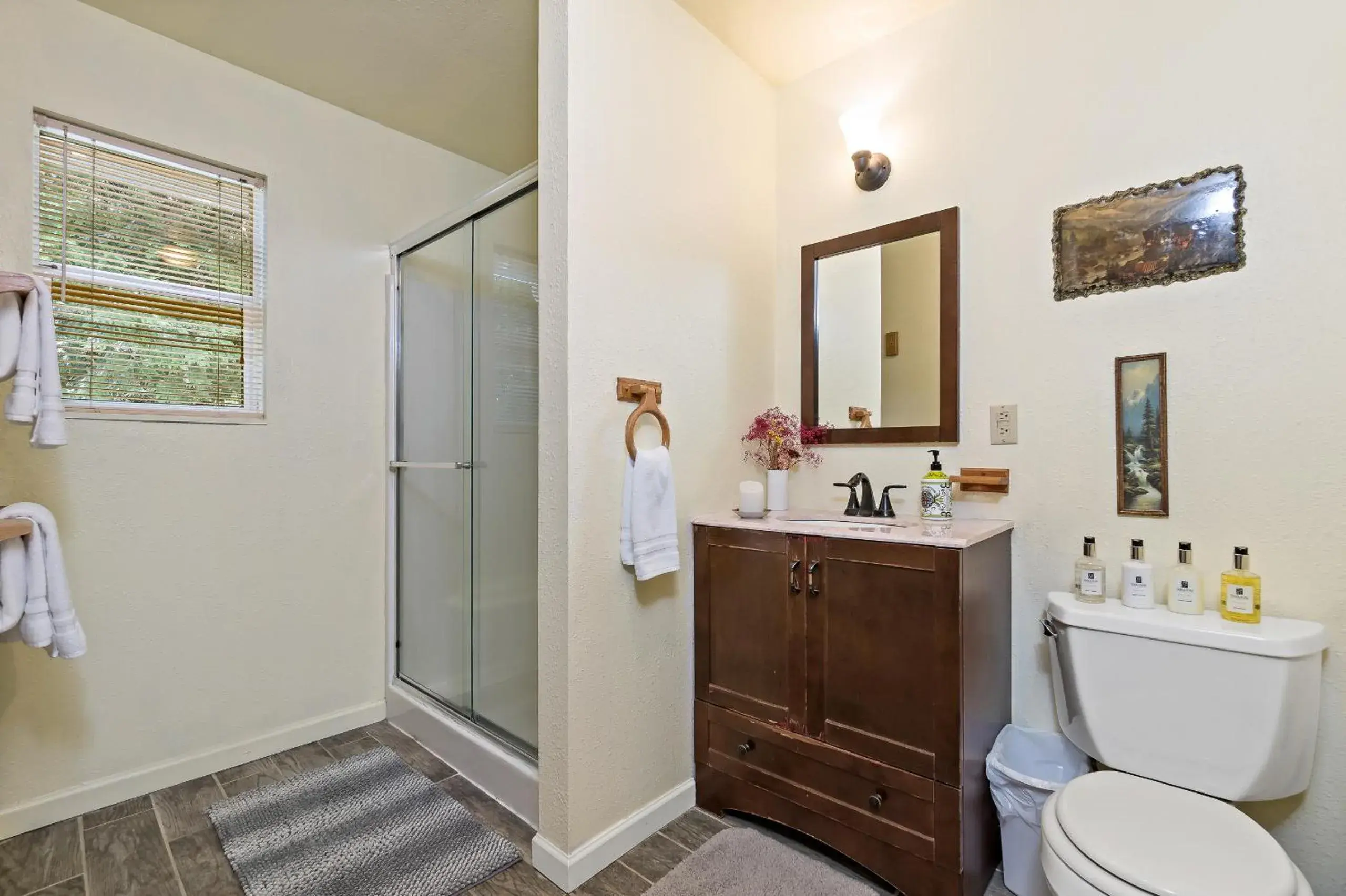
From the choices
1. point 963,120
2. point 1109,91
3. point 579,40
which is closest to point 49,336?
point 579,40

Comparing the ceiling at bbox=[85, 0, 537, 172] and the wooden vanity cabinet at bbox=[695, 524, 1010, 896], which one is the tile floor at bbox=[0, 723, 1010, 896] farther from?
the ceiling at bbox=[85, 0, 537, 172]

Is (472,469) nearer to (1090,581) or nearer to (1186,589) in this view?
(1090,581)

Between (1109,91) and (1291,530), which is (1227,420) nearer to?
(1291,530)

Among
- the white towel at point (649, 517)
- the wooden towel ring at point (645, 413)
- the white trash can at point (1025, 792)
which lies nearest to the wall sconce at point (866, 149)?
the wooden towel ring at point (645, 413)

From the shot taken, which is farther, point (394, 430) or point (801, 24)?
point (394, 430)

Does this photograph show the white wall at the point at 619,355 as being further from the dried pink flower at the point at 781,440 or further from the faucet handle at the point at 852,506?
the faucet handle at the point at 852,506

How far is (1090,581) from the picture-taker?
147 centimetres

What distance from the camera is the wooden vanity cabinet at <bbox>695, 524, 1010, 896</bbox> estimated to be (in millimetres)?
1352

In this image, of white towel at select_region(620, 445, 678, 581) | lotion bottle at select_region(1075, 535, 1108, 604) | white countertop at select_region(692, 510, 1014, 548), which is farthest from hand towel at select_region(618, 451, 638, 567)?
lotion bottle at select_region(1075, 535, 1108, 604)

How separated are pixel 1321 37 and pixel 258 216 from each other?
3.09 metres

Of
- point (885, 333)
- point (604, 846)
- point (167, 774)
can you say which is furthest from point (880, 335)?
point (167, 774)

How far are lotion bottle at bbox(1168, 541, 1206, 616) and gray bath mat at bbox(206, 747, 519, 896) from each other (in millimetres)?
1769

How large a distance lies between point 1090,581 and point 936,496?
0.40 m

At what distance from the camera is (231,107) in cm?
211
